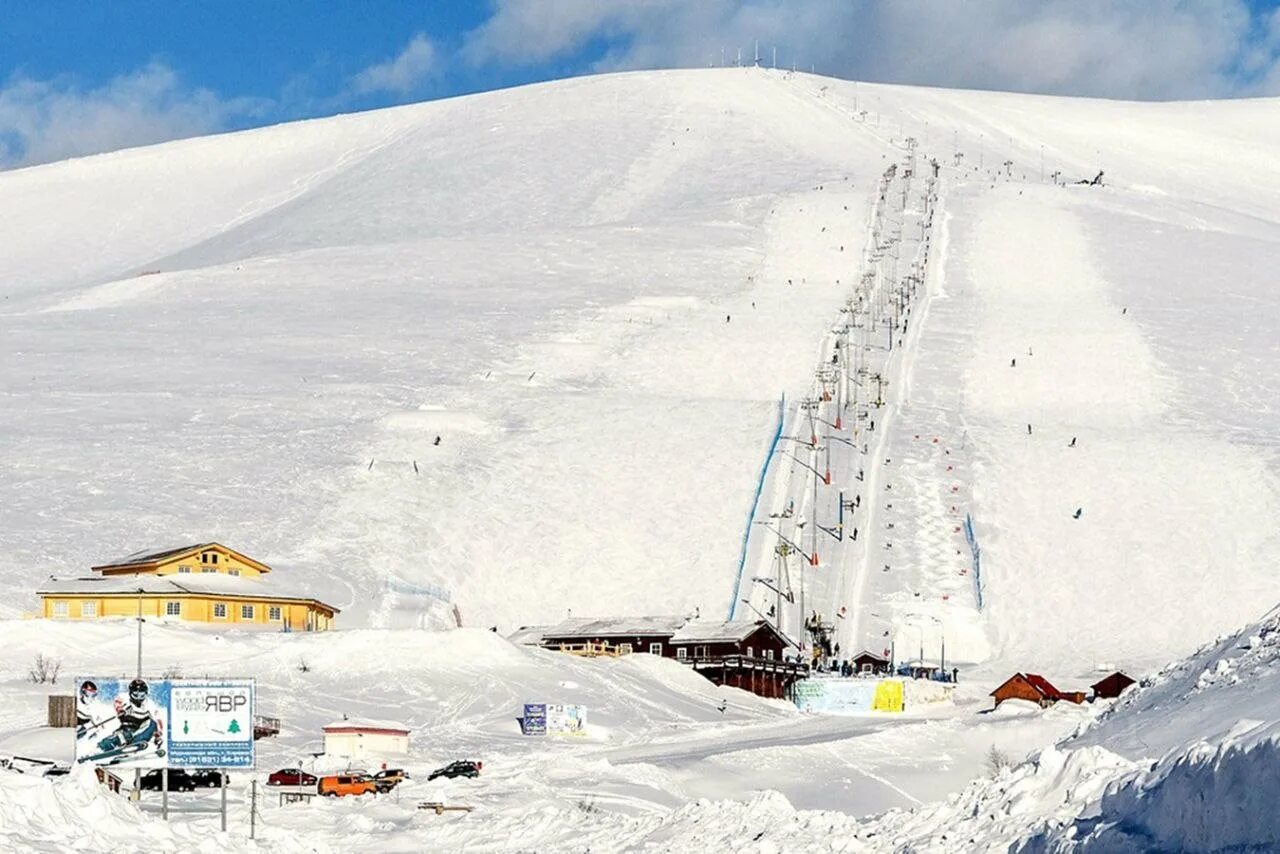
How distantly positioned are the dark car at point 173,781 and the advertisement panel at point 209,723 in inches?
346

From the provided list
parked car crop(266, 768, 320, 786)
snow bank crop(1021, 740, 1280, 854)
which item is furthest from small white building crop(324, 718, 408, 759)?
snow bank crop(1021, 740, 1280, 854)

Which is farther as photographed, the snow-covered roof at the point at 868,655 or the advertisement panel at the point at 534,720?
the snow-covered roof at the point at 868,655

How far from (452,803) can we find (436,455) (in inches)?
1221

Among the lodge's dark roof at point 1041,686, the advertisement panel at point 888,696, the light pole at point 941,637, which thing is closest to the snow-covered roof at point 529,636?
the advertisement panel at point 888,696

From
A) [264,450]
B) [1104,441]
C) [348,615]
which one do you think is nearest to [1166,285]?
[1104,441]

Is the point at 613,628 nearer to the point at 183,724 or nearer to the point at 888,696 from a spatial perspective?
the point at 888,696

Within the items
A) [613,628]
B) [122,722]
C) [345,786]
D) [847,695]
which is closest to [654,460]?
[613,628]

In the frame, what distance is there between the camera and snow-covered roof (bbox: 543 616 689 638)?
46094 mm

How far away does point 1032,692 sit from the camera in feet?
136

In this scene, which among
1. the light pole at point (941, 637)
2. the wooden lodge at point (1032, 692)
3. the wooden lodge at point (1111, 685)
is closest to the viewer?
the wooden lodge at point (1032, 692)

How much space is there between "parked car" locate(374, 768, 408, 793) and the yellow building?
14.2 meters

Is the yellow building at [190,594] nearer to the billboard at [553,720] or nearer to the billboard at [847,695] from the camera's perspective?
the billboard at [553,720]

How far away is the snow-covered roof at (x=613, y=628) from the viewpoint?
151ft

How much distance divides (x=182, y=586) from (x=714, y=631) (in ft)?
35.0
